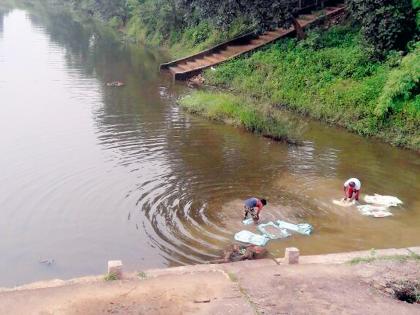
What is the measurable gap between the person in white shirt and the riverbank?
3.78 metres

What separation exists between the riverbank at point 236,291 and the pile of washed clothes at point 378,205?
338cm

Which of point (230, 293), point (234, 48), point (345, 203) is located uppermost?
point (234, 48)

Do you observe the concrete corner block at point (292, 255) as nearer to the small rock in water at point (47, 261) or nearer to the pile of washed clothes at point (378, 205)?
the pile of washed clothes at point (378, 205)

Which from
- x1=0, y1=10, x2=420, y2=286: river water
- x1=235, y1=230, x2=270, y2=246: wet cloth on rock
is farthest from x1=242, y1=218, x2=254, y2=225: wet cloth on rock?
x1=235, y1=230, x2=270, y2=246: wet cloth on rock

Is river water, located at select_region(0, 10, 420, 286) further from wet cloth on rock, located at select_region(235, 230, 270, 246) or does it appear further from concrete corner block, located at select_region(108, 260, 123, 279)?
concrete corner block, located at select_region(108, 260, 123, 279)

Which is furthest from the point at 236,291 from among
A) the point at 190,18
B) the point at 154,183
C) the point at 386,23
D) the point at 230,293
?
the point at 190,18

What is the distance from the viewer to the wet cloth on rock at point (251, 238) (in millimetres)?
13836

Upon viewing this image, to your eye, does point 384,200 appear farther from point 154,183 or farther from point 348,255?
point 154,183

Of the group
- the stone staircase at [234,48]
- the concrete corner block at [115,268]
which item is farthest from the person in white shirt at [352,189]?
the stone staircase at [234,48]

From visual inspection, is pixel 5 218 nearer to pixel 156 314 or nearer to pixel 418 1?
pixel 156 314

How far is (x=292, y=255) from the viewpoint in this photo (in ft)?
39.9

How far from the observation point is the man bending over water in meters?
14.4

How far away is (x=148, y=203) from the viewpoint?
16219 millimetres

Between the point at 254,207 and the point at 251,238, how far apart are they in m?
0.96
